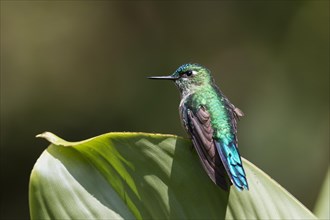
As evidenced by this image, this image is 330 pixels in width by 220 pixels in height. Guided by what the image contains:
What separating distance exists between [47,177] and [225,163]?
1.39 ft

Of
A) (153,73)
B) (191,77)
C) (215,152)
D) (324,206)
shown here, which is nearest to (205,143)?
(215,152)

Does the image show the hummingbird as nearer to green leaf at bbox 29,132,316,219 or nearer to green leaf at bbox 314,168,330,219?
green leaf at bbox 29,132,316,219

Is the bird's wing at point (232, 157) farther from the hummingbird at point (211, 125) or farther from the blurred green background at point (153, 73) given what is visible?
the blurred green background at point (153, 73)

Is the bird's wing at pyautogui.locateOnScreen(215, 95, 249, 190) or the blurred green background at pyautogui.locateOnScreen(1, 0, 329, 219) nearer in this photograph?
the bird's wing at pyautogui.locateOnScreen(215, 95, 249, 190)

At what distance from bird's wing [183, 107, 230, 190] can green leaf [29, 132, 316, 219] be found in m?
0.02

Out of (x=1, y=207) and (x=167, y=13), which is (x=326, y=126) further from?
(x=1, y=207)

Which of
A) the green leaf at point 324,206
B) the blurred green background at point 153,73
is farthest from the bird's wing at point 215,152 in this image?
the blurred green background at point 153,73

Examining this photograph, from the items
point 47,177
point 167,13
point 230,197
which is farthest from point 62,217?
point 167,13

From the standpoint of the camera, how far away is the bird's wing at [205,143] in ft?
4.76

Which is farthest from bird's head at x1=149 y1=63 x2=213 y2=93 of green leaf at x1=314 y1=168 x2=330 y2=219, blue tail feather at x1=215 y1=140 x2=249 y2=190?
green leaf at x1=314 y1=168 x2=330 y2=219

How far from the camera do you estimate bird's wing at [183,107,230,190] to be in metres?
1.45

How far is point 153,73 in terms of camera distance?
5.40 m

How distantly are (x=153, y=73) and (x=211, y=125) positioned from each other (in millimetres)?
3591

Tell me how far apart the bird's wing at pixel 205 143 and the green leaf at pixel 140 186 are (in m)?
0.02
